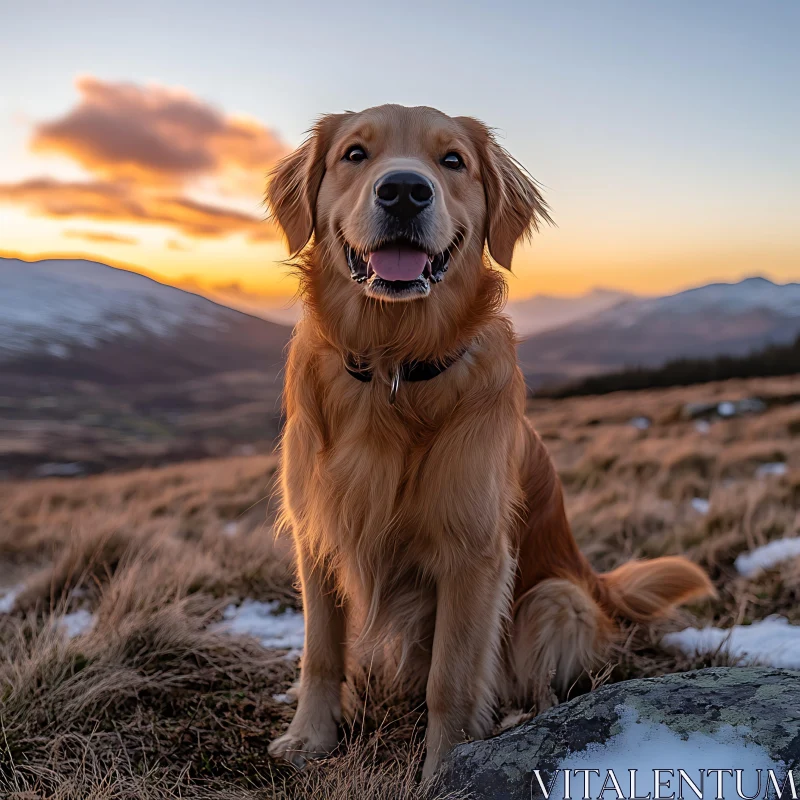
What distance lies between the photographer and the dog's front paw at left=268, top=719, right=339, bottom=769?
2.55 meters

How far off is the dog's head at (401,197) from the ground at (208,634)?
160 cm

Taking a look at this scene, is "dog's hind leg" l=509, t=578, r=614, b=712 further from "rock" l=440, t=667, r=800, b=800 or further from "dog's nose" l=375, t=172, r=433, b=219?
"dog's nose" l=375, t=172, r=433, b=219

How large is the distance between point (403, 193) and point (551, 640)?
1783 mm

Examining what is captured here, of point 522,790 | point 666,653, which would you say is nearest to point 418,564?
point 522,790

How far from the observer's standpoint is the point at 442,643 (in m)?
2.49

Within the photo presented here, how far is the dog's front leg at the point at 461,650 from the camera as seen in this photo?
247 cm

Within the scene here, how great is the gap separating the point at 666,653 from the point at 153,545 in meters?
2.93

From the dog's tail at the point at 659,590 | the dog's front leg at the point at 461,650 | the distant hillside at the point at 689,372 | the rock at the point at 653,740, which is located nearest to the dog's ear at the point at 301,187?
the dog's front leg at the point at 461,650

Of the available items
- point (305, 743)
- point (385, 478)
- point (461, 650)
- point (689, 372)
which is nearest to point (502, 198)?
point (385, 478)

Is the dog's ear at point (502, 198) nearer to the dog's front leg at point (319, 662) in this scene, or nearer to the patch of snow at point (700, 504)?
the dog's front leg at point (319, 662)

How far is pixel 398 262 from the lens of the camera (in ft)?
7.81

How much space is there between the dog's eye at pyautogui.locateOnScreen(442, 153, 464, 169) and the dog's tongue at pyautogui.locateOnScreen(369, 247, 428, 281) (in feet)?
1.53

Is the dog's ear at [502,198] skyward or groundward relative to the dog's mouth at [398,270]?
skyward

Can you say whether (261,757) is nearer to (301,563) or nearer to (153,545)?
(301,563)
